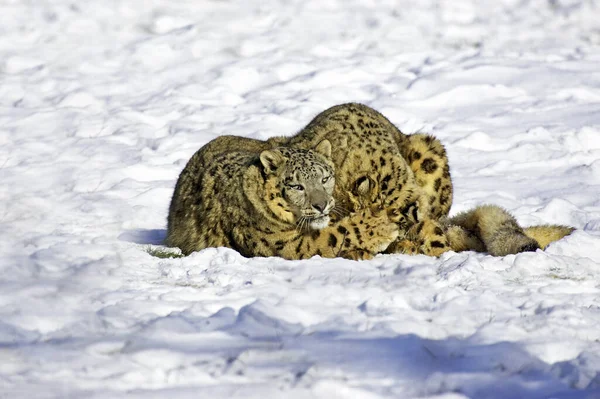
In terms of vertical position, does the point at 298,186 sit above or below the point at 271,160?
below

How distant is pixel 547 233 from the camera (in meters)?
8.65

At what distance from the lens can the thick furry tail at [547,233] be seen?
8.56 meters

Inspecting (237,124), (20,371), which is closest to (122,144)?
(237,124)

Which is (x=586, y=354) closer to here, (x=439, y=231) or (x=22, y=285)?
(x=439, y=231)

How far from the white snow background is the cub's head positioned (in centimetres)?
50

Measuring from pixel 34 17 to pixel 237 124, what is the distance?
760cm

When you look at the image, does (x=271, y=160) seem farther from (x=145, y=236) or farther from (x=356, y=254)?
(x=145, y=236)

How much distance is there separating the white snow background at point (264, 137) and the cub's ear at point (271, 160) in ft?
2.91

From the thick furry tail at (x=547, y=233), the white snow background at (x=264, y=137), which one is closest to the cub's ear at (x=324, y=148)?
the white snow background at (x=264, y=137)

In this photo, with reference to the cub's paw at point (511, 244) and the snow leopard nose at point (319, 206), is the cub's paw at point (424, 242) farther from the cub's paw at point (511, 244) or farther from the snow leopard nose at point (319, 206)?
the snow leopard nose at point (319, 206)

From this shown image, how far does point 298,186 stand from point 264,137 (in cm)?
549

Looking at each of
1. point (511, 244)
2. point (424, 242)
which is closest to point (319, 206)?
point (424, 242)

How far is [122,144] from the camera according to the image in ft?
43.6

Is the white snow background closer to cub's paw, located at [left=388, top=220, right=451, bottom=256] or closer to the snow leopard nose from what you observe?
cub's paw, located at [left=388, top=220, right=451, bottom=256]
